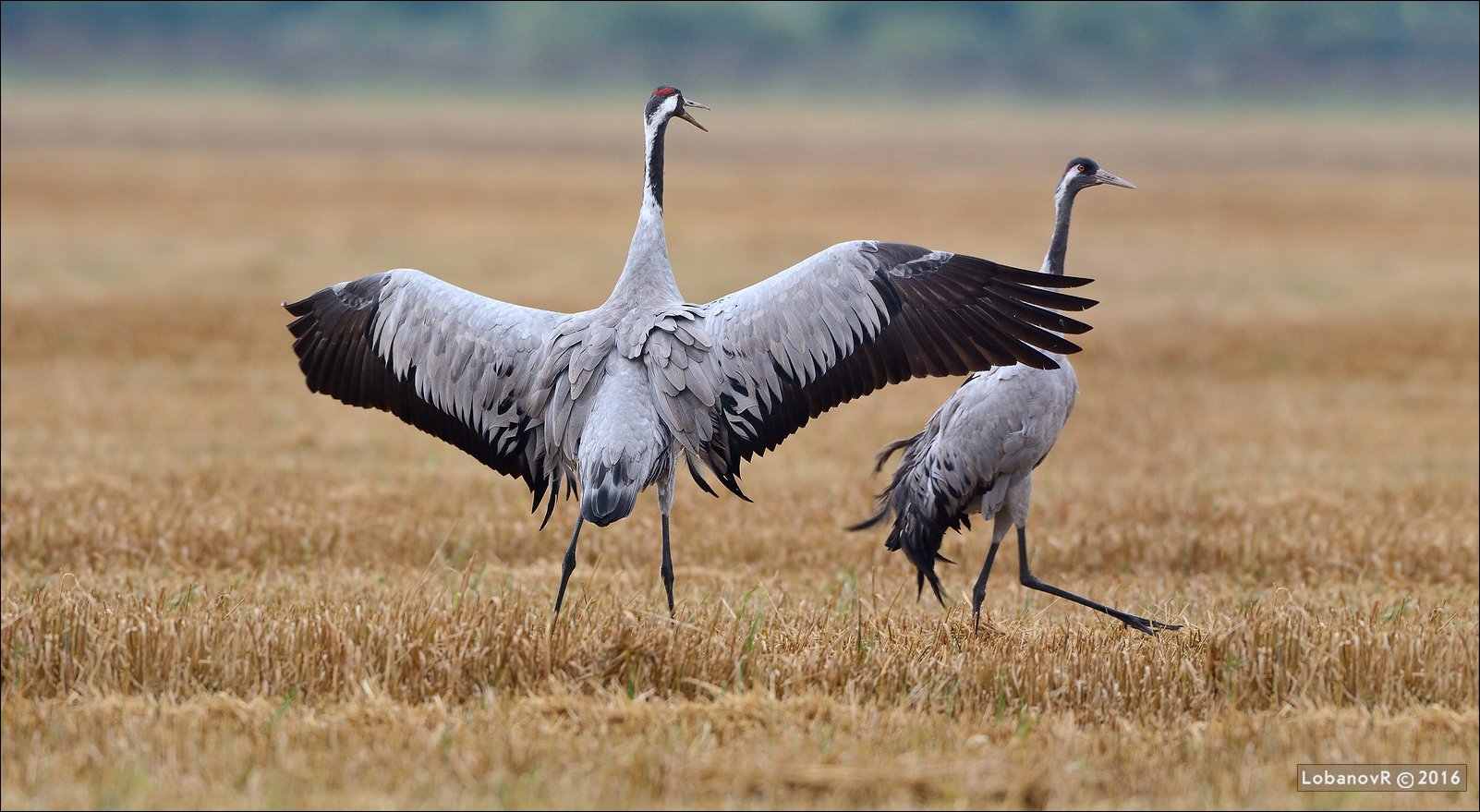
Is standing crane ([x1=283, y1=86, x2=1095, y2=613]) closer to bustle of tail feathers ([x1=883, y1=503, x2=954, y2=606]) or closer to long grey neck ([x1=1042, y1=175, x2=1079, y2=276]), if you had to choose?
long grey neck ([x1=1042, y1=175, x2=1079, y2=276])

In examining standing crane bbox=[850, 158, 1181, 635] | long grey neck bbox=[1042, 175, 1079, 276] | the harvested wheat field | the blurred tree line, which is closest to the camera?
the harvested wheat field

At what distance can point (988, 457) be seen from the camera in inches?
282

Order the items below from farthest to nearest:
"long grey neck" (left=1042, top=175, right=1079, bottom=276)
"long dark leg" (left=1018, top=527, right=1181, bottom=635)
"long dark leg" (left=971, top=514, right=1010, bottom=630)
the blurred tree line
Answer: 1. the blurred tree line
2. "long grey neck" (left=1042, top=175, right=1079, bottom=276)
3. "long dark leg" (left=1018, top=527, right=1181, bottom=635)
4. "long dark leg" (left=971, top=514, right=1010, bottom=630)

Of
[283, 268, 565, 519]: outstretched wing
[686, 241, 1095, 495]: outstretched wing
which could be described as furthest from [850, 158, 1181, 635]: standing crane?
[283, 268, 565, 519]: outstretched wing

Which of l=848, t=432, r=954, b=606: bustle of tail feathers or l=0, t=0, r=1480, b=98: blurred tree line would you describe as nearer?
l=848, t=432, r=954, b=606: bustle of tail feathers

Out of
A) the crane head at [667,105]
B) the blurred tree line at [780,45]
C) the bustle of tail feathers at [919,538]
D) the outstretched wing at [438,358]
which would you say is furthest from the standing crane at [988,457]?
the blurred tree line at [780,45]

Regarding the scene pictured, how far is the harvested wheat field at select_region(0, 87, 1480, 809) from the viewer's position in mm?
4895

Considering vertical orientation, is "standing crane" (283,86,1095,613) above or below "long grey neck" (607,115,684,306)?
below

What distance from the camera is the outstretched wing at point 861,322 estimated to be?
6680mm

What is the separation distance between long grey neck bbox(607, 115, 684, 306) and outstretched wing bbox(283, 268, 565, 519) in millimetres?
335

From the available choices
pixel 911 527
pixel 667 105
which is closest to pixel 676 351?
pixel 667 105

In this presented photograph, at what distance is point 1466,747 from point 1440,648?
76cm

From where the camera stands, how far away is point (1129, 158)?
8112 centimetres

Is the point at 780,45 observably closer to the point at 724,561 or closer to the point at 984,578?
the point at 724,561
